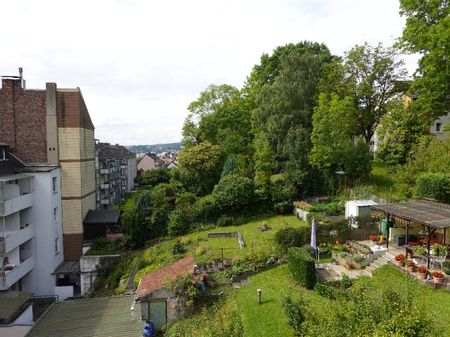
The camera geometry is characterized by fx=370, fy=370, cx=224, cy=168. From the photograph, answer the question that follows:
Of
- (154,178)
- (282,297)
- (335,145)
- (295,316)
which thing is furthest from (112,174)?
(295,316)

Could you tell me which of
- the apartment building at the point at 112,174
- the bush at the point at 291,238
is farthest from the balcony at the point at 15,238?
the bush at the point at 291,238

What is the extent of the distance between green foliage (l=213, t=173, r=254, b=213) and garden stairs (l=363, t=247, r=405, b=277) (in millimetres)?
15427

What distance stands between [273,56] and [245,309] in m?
38.6

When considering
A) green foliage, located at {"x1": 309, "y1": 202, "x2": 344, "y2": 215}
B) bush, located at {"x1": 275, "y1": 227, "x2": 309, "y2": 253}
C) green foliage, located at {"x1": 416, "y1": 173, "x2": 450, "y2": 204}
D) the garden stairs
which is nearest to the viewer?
the garden stairs

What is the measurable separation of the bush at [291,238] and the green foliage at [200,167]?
20491 mm

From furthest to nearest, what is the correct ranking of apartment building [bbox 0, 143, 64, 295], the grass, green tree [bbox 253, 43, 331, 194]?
green tree [bbox 253, 43, 331, 194]
the grass
apartment building [bbox 0, 143, 64, 295]

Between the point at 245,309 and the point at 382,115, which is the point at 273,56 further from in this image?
the point at 245,309

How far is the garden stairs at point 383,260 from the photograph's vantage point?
19.0m

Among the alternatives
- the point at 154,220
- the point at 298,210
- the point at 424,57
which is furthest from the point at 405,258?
the point at 154,220

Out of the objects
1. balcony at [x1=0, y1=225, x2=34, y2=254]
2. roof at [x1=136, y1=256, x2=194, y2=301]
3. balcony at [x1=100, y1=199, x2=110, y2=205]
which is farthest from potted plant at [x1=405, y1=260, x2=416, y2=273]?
balcony at [x1=100, y1=199, x2=110, y2=205]

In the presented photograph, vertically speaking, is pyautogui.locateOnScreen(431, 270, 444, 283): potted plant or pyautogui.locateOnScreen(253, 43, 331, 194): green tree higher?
pyautogui.locateOnScreen(253, 43, 331, 194): green tree

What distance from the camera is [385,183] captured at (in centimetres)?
3659

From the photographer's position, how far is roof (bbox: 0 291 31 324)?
2111 cm

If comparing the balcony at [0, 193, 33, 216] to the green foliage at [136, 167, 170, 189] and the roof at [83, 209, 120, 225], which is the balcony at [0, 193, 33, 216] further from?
the green foliage at [136, 167, 170, 189]
